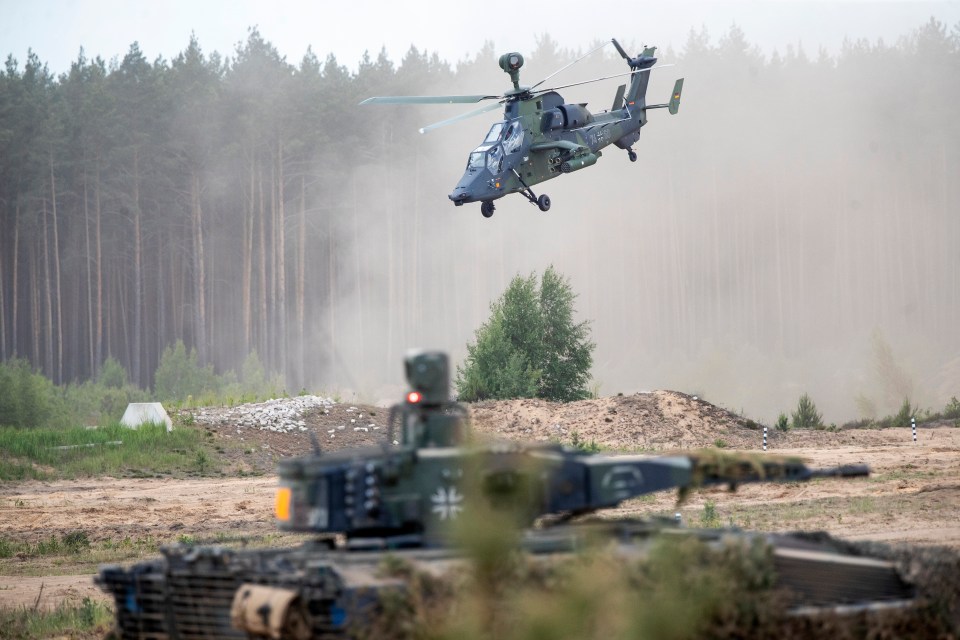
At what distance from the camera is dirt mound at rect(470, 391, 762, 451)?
110ft

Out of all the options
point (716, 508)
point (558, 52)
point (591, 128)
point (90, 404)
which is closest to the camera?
point (716, 508)

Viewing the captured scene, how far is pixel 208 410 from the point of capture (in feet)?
119

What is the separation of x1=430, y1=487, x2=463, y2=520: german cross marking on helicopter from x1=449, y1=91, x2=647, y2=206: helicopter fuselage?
1777 cm

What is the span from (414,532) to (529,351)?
31.7 metres

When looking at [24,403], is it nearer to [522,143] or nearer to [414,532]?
[522,143]

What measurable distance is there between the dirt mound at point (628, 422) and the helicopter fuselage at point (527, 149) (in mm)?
7751

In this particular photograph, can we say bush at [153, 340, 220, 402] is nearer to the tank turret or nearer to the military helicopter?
the military helicopter

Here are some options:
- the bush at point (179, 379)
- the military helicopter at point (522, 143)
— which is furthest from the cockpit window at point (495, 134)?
the bush at point (179, 379)

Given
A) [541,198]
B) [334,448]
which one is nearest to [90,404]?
[334,448]

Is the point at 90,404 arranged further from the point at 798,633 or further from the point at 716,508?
the point at 798,633

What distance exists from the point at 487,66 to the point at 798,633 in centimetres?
7083

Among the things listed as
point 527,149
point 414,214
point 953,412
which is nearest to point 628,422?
point 527,149

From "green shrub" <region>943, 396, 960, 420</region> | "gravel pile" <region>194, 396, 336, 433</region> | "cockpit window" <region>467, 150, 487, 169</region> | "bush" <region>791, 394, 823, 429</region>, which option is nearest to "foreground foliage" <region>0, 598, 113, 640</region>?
"cockpit window" <region>467, 150, 487, 169</region>

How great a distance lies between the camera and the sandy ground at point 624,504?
18578mm
